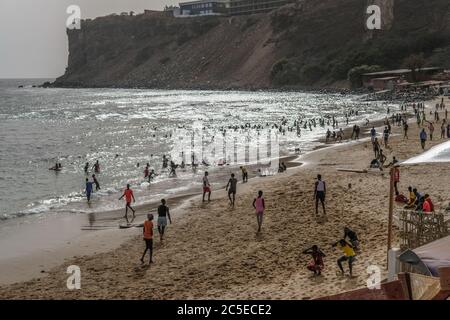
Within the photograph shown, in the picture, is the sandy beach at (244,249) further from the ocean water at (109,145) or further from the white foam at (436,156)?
the ocean water at (109,145)

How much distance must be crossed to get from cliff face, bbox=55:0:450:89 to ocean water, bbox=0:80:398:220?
32.6 meters

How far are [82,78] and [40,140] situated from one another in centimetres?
15534

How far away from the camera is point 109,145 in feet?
150

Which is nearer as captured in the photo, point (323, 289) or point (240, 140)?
point (323, 289)

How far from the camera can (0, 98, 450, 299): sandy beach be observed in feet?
35.3

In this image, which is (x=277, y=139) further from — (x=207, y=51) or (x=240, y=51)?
(x=207, y=51)

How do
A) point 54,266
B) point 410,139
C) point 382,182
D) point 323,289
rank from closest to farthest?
1. point 323,289
2. point 54,266
3. point 382,182
4. point 410,139

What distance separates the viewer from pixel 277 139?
4203cm

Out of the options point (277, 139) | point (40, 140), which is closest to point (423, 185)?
point (277, 139)

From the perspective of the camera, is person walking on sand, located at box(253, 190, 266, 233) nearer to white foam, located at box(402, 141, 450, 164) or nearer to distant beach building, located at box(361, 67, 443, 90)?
white foam, located at box(402, 141, 450, 164)

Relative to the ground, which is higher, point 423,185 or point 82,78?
point 82,78

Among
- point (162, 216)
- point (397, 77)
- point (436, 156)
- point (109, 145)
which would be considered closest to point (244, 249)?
point (162, 216)
